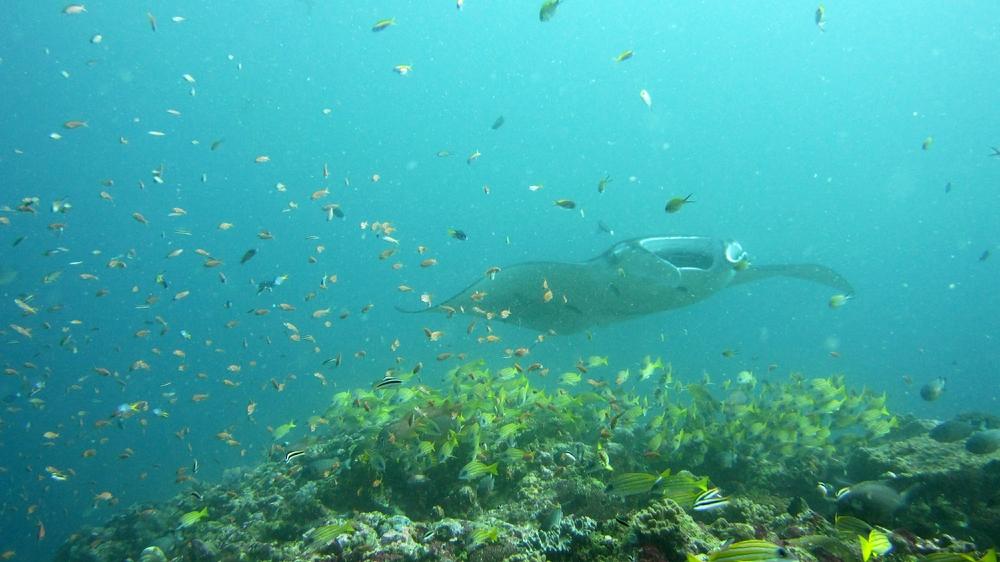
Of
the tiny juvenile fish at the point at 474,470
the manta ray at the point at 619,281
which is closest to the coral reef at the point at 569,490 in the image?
the tiny juvenile fish at the point at 474,470

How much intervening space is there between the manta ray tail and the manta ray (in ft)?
0.07

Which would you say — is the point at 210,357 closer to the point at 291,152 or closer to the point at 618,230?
the point at 291,152

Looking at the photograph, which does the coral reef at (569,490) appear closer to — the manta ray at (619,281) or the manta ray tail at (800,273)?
the manta ray at (619,281)

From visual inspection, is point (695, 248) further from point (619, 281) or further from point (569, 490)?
point (569, 490)

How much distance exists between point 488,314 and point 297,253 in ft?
274

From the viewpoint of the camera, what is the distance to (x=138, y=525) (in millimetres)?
8086

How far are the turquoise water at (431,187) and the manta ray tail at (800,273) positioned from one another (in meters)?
18.8

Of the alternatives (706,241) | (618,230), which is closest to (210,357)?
(706,241)

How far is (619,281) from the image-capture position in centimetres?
938

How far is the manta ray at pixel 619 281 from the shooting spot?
8.63m

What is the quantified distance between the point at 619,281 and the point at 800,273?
5425mm

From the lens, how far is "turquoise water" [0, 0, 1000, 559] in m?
40.4

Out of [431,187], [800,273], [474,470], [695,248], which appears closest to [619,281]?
[695,248]

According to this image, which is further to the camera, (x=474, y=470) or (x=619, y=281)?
(x=619, y=281)
